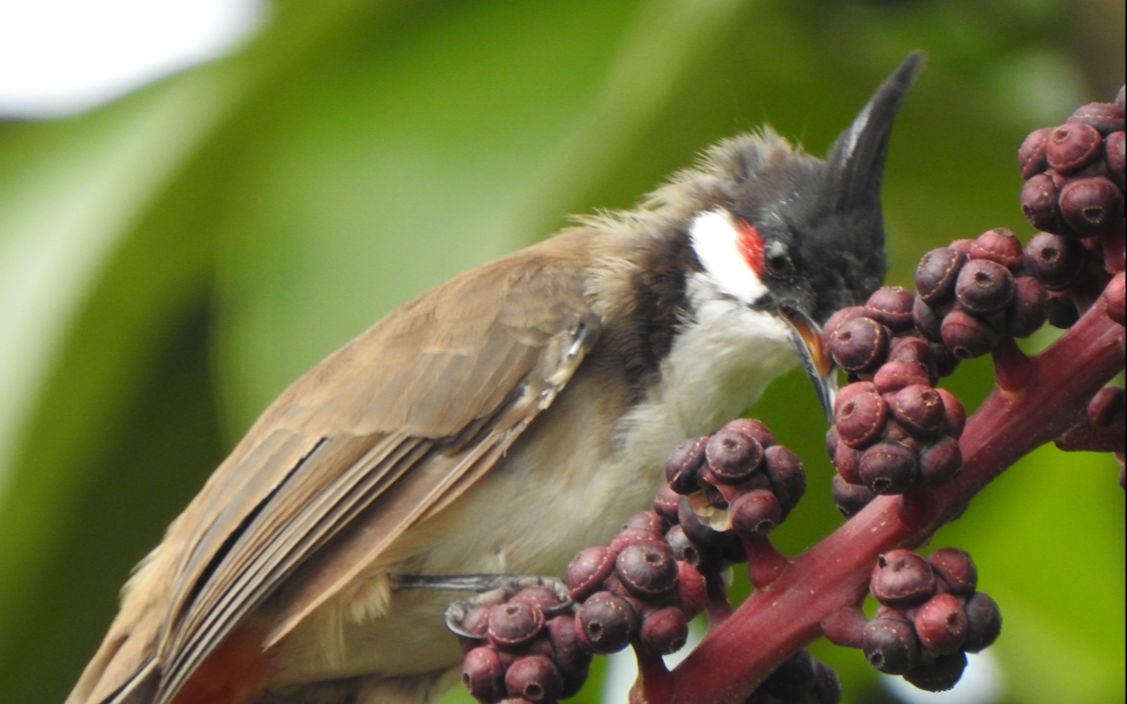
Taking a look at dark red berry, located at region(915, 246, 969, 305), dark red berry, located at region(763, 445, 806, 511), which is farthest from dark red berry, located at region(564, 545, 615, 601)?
dark red berry, located at region(915, 246, 969, 305)

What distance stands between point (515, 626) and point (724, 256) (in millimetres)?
1547

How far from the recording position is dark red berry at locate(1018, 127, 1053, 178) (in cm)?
161

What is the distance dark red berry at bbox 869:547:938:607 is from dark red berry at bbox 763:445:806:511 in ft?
0.50

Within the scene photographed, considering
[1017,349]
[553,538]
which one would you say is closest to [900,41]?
[553,538]

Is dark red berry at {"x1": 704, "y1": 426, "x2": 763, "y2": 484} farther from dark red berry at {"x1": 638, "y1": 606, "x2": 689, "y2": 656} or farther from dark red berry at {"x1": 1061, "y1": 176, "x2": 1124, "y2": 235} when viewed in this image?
dark red berry at {"x1": 1061, "y1": 176, "x2": 1124, "y2": 235}

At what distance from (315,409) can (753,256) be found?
3.04 ft

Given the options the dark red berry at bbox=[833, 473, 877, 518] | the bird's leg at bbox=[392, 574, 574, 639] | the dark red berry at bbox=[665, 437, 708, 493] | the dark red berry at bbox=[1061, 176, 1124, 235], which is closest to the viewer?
the dark red berry at bbox=[1061, 176, 1124, 235]

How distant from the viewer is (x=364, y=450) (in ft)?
10.1

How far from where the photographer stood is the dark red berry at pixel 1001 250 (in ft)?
5.32

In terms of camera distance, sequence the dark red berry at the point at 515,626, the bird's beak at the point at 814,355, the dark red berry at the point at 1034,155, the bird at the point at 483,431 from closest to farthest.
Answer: the dark red berry at the point at 1034,155, the dark red berry at the point at 515,626, the bird's beak at the point at 814,355, the bird at the point at 483,431

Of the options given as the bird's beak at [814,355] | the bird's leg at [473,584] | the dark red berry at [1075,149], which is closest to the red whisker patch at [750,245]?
the bird's beak at [814,355]

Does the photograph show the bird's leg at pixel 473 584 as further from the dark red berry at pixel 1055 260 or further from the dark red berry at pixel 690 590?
the dark red berry at pixel 1055 260

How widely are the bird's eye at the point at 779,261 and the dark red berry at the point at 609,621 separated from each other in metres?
1.48

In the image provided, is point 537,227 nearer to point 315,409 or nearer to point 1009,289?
point 315,409
